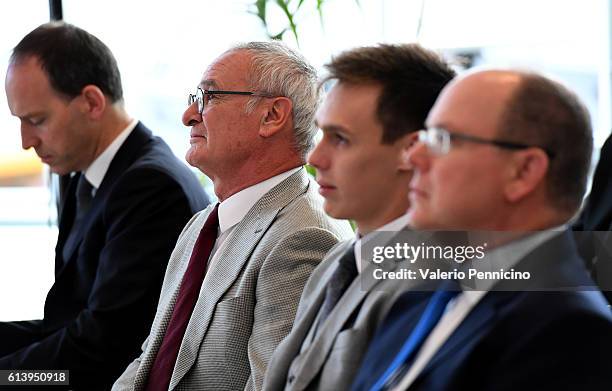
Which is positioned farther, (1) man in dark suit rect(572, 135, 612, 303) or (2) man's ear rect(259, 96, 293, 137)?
(2) man's ear rect(259, 96, 293, 137)

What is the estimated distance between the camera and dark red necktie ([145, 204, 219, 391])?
7.46ft

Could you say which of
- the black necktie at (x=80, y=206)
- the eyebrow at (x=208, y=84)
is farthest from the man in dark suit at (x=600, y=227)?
the black necktie at (x=80, y=206)

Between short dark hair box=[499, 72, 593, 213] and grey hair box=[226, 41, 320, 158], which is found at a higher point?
short dark hair box=[499, 72, 593, 213]

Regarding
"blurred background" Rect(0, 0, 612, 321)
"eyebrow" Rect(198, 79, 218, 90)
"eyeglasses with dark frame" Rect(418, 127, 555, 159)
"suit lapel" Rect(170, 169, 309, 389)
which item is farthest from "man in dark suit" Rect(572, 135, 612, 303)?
"blurred background" Rect(0, 0, 612, 321)

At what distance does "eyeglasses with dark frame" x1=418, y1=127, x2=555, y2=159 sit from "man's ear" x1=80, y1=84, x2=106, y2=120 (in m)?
1.89

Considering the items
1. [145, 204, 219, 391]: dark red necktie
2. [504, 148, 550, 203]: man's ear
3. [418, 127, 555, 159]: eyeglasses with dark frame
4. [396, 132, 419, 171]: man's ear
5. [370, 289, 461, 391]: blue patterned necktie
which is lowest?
[145, 204, 219, 391]: dark red necktie

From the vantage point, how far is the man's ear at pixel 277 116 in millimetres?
2391

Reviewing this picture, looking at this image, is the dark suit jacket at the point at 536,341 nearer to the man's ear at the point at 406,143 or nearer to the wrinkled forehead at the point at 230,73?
the man's ear at the point at 406,143

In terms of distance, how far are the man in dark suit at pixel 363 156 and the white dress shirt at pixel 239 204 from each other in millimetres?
541

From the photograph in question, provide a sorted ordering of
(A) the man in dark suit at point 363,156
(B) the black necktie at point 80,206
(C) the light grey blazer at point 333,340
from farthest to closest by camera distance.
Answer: (B) the black necktie at point 80,206, (A) the man in dark suit at point 363,156, (C) the light grey blazer at point 333,340

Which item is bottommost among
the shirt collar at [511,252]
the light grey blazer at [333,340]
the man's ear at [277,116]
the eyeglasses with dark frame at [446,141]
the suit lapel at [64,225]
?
the suit lapel at [64,225]

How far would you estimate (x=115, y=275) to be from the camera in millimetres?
2680

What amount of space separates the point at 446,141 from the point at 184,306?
43.4 inches

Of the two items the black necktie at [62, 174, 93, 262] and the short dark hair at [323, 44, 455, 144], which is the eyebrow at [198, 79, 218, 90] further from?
Result: the black necktie at [62, 174, 93, 262]
